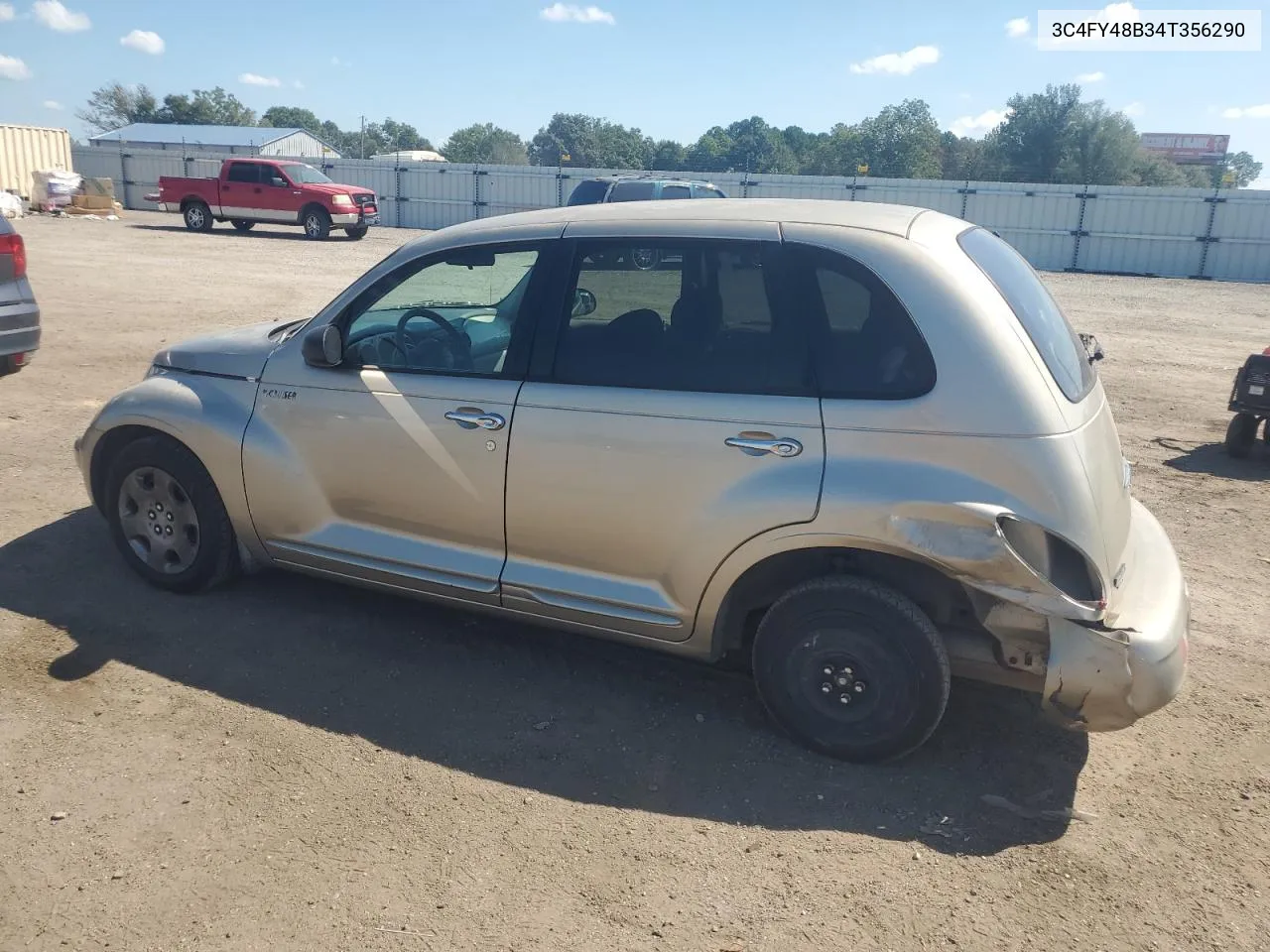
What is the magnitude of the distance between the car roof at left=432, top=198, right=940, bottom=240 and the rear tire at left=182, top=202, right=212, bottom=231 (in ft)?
87.3

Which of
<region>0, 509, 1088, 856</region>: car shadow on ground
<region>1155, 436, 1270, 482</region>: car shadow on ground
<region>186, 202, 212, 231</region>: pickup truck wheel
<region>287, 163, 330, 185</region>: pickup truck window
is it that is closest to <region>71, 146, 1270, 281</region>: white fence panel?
<region>287, 163, 330, 185</region>: pickup truck window

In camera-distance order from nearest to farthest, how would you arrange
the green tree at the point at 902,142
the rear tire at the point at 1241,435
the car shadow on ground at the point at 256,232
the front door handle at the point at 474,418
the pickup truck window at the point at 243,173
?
the front door handle at the point at 474,418 < the rear tire at the point at 1241,435 < the pickup truck window at the point at 243,173 < the car shadow on ground at the point at 256,232 < the green tree at the point at 902,142

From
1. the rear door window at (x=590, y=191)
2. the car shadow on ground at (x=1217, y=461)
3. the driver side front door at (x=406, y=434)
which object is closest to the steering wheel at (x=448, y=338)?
the driver side front door at (x=406, y=434)

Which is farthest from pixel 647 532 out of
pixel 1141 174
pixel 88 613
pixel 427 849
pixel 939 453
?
pixel 1141 174

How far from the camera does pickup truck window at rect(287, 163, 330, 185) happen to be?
26422mm

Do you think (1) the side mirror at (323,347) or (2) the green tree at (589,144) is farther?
(2) the green tree at (589,144)

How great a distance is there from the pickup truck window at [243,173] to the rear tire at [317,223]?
1.88 metres

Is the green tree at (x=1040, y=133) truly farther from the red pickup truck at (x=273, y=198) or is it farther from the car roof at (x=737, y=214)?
the car roof at (x=737, y=214)

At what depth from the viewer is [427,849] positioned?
10.1 ft

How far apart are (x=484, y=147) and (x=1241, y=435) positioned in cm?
12425

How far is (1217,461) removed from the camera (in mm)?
7777

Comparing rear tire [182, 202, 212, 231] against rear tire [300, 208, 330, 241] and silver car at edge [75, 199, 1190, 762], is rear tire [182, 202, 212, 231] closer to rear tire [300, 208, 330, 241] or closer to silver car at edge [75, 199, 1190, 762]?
rear tire [300, 208, 330, 241]

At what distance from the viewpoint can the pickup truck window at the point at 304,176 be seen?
26422 mm

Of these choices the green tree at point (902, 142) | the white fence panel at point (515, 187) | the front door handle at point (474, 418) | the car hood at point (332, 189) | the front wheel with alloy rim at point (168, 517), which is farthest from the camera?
the green tree at point (902, 142)
